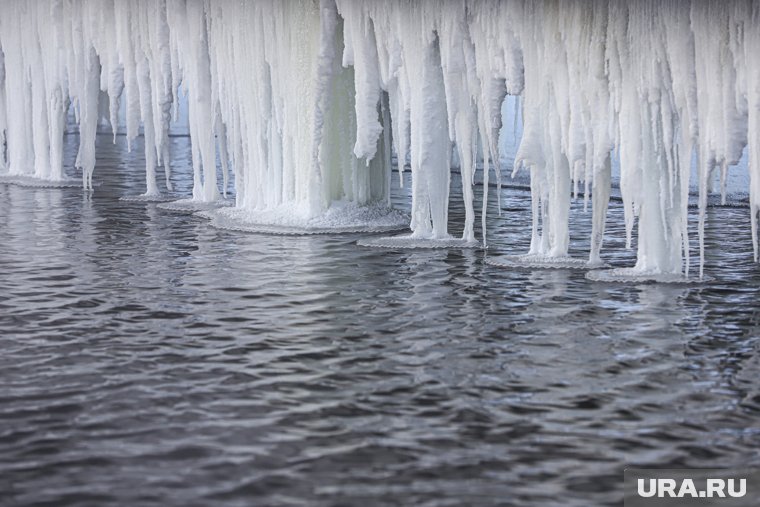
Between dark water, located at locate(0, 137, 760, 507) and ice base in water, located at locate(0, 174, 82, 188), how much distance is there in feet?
26.6

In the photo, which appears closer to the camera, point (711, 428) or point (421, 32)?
point (711, 428)

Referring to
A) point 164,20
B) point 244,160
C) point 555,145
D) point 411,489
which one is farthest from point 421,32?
point 411,489

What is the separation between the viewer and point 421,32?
16078 mm

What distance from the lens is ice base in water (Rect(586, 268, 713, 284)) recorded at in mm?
13805

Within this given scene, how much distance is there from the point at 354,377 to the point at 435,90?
7.33 meters

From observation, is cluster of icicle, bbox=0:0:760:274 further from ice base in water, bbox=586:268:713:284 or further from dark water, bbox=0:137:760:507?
dark water, bbox=0:137:760:507

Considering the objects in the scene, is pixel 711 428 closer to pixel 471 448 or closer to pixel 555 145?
pixel 471 448

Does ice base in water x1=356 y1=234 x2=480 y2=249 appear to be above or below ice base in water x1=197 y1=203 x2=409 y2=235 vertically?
below

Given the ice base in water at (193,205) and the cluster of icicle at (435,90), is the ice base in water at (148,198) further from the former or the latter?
the ice base in water at (193,205)

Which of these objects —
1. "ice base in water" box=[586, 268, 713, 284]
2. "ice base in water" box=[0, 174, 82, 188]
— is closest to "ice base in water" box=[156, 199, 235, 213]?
"ice base in water" box=[0, 174, 82, 188]

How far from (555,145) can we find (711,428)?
6632mm
